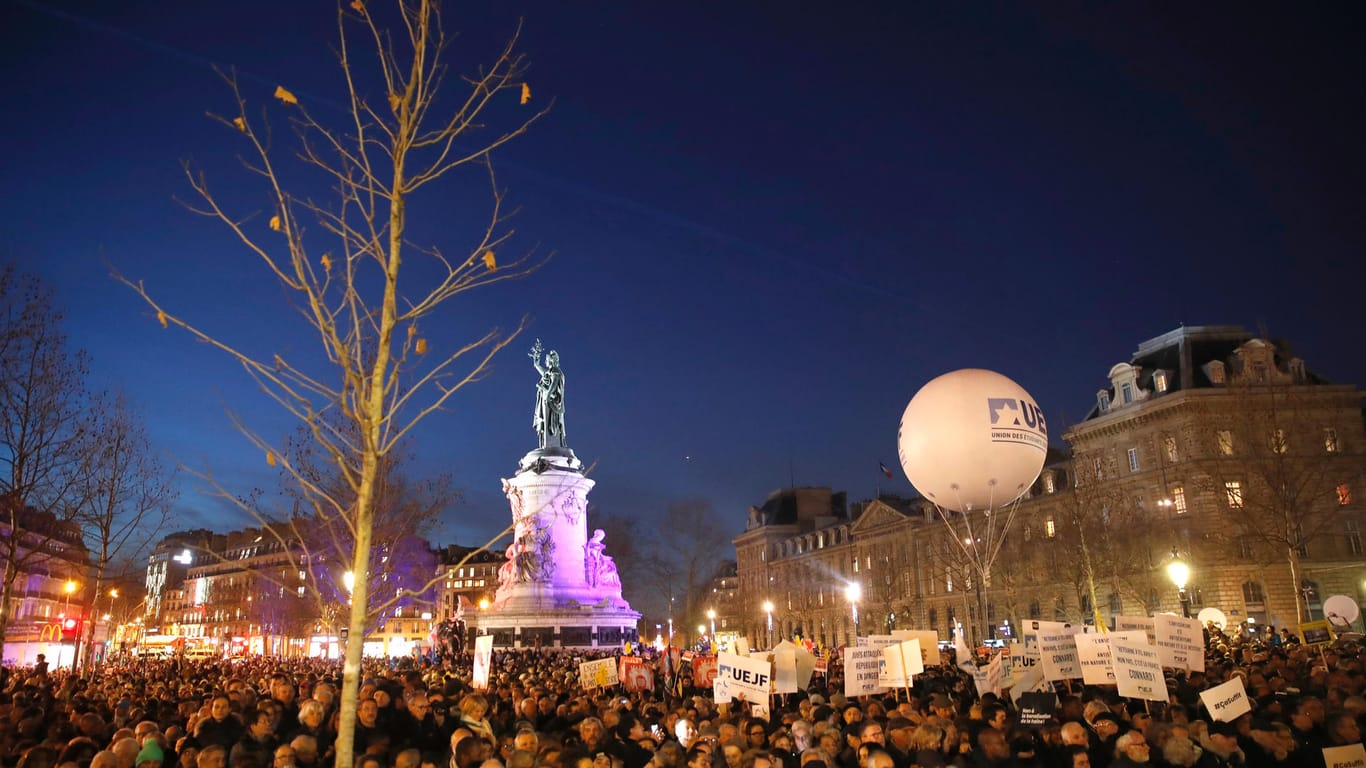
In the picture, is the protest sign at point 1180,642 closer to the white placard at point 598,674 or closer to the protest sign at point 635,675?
the protest sign at point 635,675

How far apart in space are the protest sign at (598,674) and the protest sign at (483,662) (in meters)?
1.78

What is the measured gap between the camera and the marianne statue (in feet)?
144

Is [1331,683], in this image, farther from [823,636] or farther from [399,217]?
[823,636]

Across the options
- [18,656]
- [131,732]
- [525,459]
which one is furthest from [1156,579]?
[18,656]

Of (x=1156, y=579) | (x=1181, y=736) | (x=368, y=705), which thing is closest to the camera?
(x=1181, y=736)

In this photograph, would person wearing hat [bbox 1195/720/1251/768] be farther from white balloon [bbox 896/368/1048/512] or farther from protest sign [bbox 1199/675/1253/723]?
white balloon [bbox 896/368/1048/512]

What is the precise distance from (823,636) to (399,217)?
102380 mm

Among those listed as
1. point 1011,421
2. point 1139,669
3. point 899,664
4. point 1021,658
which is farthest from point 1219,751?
point 1011,421

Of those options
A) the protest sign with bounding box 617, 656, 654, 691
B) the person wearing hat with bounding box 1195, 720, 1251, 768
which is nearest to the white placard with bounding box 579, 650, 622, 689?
the protest sign with bounding box 617, 656, 654, 691

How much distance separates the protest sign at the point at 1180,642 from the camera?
1288cm

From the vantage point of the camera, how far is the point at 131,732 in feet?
28.0

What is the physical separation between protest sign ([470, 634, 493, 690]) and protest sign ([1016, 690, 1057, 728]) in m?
9.50

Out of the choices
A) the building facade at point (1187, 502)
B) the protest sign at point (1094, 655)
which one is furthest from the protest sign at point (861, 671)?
the building facade at point (1187, 502)

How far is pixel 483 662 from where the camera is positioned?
55.1 feet
